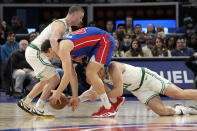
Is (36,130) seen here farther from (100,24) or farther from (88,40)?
(100,24)

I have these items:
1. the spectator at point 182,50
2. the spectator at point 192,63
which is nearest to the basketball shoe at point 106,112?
the spectator at point 192,63

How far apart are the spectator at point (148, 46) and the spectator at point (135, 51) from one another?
16 cm

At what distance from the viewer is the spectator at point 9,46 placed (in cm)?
1255

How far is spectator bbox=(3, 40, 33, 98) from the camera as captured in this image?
38.2 feet

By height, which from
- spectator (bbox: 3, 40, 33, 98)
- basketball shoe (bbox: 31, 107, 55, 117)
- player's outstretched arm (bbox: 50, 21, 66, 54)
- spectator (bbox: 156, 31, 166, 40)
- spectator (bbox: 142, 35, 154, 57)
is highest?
player's outstretched arm (bbox: 50, 21, 66, 54)

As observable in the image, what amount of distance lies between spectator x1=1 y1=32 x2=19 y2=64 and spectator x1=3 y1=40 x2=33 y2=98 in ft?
2.77

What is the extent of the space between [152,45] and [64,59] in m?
6.08

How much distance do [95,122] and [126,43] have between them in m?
6.47

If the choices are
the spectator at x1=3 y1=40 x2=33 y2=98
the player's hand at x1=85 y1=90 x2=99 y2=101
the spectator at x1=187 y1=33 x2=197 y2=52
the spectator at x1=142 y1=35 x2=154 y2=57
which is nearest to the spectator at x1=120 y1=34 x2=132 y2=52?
the spectator at x1=142 y1=35 x2=154 y2=57

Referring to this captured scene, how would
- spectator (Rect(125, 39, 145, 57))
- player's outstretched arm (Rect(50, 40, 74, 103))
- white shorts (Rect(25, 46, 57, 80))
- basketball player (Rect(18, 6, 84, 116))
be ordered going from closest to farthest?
player's outstretched arm (Rect(50, 40, 74, 103))
basketball player (Rect(18, 6, 84, 116))
white shorts (Rect(25, 46, 57, 80))
spectator (Rect(125, 39, 145, 57))

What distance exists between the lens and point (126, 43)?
1271 centimetres

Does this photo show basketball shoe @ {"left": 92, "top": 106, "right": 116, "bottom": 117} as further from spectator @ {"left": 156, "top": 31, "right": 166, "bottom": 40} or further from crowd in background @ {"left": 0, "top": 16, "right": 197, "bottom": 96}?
spectator @ {"left": 156, "top": 31, "right": 166, "bottom": 40}

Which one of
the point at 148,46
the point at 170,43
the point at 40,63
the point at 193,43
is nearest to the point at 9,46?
the point at 148,46

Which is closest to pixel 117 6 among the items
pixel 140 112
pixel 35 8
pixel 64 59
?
pixel 35 8
